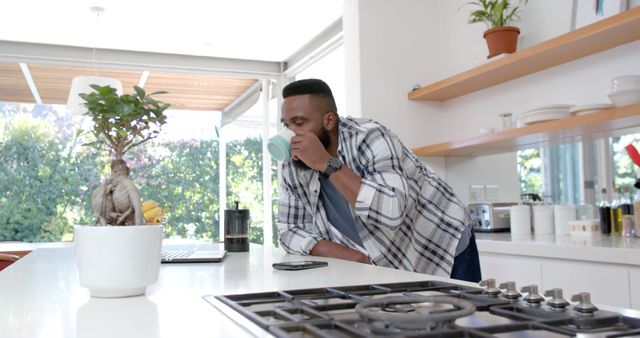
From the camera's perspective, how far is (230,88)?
6484 mm

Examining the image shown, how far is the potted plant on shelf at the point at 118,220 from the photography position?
89cm

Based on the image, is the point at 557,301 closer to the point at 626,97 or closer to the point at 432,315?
the point at 432,315

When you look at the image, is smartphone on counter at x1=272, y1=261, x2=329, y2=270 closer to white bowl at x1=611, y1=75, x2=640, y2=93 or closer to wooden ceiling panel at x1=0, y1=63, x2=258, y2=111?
white bowl at x1=611, y1=75, x2=640, y2=93

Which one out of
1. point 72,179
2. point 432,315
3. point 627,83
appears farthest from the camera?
point 72,179

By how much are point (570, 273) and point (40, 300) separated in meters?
1.84

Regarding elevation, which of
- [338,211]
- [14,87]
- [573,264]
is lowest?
[573,264]

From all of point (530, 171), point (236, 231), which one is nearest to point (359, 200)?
point (236, 231)

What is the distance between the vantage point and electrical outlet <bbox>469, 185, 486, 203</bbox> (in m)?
3.68

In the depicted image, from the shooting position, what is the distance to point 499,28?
3006 millimetres

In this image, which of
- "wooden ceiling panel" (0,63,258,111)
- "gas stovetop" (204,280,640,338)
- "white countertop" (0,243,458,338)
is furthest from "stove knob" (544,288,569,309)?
"wooden ceiling panel" (0,63,258,111)

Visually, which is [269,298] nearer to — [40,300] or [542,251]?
[40,300]

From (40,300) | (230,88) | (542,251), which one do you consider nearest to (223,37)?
(230,88)

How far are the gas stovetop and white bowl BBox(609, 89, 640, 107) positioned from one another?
69.8 inches

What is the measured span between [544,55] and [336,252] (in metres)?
1.67
